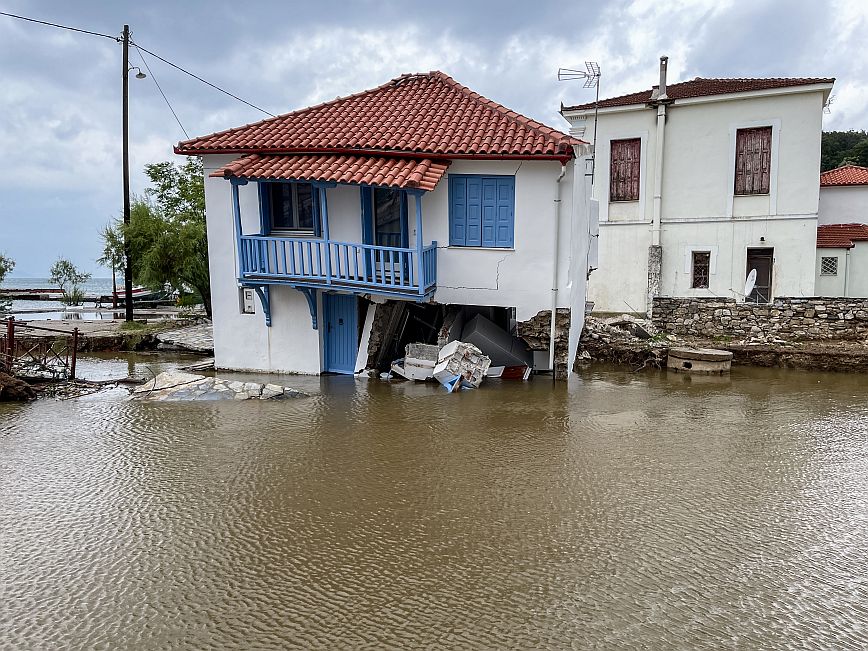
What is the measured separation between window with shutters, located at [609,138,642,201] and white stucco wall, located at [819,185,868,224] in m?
8.02

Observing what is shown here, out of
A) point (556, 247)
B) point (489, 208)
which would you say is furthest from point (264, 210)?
point (556, 247)

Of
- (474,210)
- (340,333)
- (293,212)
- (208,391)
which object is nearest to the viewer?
(208,391)

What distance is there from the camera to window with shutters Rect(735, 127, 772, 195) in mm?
18250

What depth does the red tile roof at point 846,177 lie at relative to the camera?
21391 mm

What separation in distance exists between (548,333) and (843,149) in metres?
39.9

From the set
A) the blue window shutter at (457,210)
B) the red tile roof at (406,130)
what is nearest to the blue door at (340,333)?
the blue window shutter at (457,210)

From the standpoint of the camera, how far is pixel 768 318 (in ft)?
51.1

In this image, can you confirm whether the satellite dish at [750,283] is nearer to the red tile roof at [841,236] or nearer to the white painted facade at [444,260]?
the red tile roof at [841,236]

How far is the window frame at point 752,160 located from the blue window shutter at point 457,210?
11.0 meters

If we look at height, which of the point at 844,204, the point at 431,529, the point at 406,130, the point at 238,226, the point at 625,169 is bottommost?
the point at 431,529

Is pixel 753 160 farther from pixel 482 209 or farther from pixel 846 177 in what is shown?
pixel 482 209

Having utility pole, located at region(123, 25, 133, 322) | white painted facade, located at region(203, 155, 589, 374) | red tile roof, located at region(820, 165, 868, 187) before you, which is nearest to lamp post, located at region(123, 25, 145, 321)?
utility pole, located at region(123, 25, 133, 322)

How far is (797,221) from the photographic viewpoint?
59.2 ft

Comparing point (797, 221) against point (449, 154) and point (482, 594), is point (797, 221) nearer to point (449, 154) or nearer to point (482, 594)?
point (449, 154)
